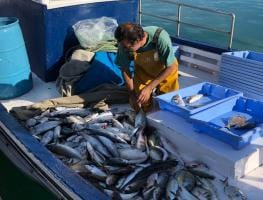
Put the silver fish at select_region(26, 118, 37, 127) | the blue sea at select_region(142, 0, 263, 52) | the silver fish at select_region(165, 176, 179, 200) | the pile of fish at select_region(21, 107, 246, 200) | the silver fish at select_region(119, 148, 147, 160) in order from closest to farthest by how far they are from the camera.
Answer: the silver fish at select_region(165, 176, 179, 200) < the pile of fish at select_region(21, 107, 246, 200) < the silver fish at select_region(119, 148, 147, 160) < the silver fish at select_region(26, 118, 37, 127) < the blue sea at select_region(142, 0, 263, 52)

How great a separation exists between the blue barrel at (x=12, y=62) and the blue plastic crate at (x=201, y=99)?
2.04 metres

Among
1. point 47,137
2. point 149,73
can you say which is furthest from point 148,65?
point 47,137

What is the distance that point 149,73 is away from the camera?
17.1 ft

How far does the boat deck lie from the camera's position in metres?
3.76

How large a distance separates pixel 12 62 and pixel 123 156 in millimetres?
2229

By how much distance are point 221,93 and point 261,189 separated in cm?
146

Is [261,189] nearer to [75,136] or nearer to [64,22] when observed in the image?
[75,136]

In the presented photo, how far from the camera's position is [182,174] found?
3.70 meters

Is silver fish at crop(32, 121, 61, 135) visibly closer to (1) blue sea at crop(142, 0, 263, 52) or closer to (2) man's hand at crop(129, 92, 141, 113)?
(2) man's hand at crop(129, 92, 141, 113)

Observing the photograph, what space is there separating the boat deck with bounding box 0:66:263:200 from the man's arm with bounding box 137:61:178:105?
111 cm

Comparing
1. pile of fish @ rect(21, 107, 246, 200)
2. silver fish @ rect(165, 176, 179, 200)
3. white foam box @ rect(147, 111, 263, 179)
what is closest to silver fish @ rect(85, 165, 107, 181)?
pile of fish @ rect(21, 107, 246, 200)

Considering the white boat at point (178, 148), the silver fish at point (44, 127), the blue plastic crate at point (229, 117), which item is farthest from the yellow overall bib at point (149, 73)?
the silver fish at point (44, 127)

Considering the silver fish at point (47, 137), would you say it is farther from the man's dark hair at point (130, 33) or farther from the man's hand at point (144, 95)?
the man's dark hair at point (130, 33)

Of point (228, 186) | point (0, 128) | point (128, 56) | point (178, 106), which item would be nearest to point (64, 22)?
point (128, 56)
